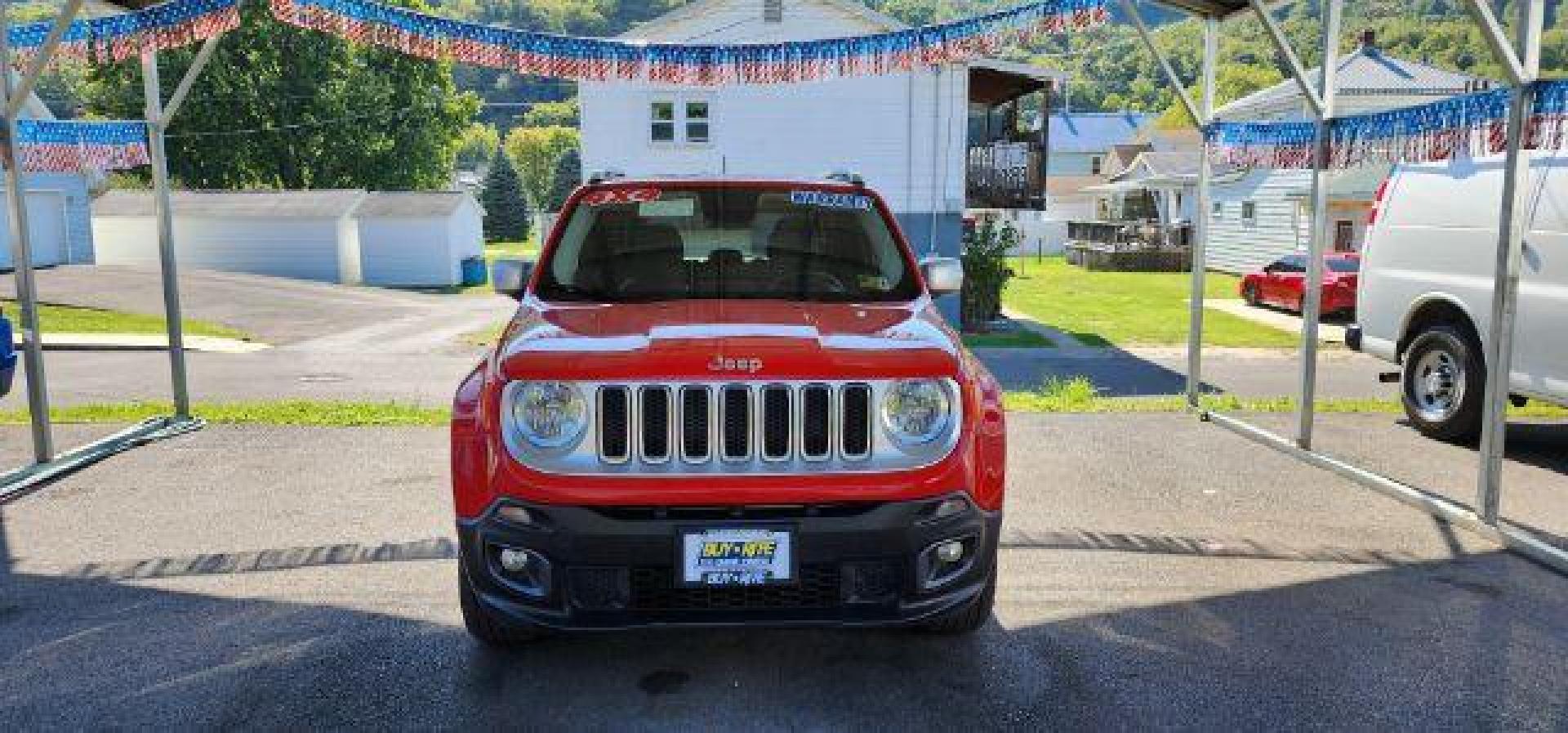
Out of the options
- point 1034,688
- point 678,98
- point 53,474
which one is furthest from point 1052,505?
point 678,98

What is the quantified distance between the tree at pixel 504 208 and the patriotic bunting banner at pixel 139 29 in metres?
61.3

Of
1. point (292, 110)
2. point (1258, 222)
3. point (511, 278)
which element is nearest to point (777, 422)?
point (511, 278)

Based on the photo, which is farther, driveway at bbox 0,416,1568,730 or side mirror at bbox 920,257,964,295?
side mirror at bbox 920,257,964,295

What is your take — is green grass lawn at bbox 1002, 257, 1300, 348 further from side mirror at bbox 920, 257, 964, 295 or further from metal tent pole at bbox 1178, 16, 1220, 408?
side mirror at bbox 920, 257, 964, 295

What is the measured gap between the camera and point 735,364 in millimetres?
3648

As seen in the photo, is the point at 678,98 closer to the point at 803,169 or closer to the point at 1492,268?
the point at 803,169

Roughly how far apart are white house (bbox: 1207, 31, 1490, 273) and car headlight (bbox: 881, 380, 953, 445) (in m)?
28.2

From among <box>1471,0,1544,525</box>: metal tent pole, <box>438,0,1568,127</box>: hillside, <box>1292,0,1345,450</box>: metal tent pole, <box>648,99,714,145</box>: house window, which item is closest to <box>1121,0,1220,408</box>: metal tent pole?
<box>1292,0,1345,450</box>: metal tent pole

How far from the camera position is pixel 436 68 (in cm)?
4838

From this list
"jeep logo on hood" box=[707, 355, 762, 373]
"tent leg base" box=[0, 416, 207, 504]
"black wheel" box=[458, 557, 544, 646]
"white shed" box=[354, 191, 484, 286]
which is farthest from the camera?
"white shed" box=[354, 191, 484, 286]

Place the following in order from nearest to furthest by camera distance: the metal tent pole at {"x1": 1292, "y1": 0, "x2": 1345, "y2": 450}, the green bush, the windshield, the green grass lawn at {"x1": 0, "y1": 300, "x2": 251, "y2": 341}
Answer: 1. the windshield
2. the metal tent pole at {"x1": 1292, "y1": 0, "x2": 1345, "y2": 450}
3. the green grass lawn at {"x1": 0, "y1": 300, "x2": 251, "y2": 341}
4. the green bush

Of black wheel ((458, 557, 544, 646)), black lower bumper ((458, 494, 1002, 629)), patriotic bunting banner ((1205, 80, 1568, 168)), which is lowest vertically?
black wheel ((458, 557, 544, 646))

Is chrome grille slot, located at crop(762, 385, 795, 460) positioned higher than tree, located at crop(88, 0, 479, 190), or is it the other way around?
tree, located at crop(88, 0, 479, 190)

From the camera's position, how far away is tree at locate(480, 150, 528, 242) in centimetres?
6894
